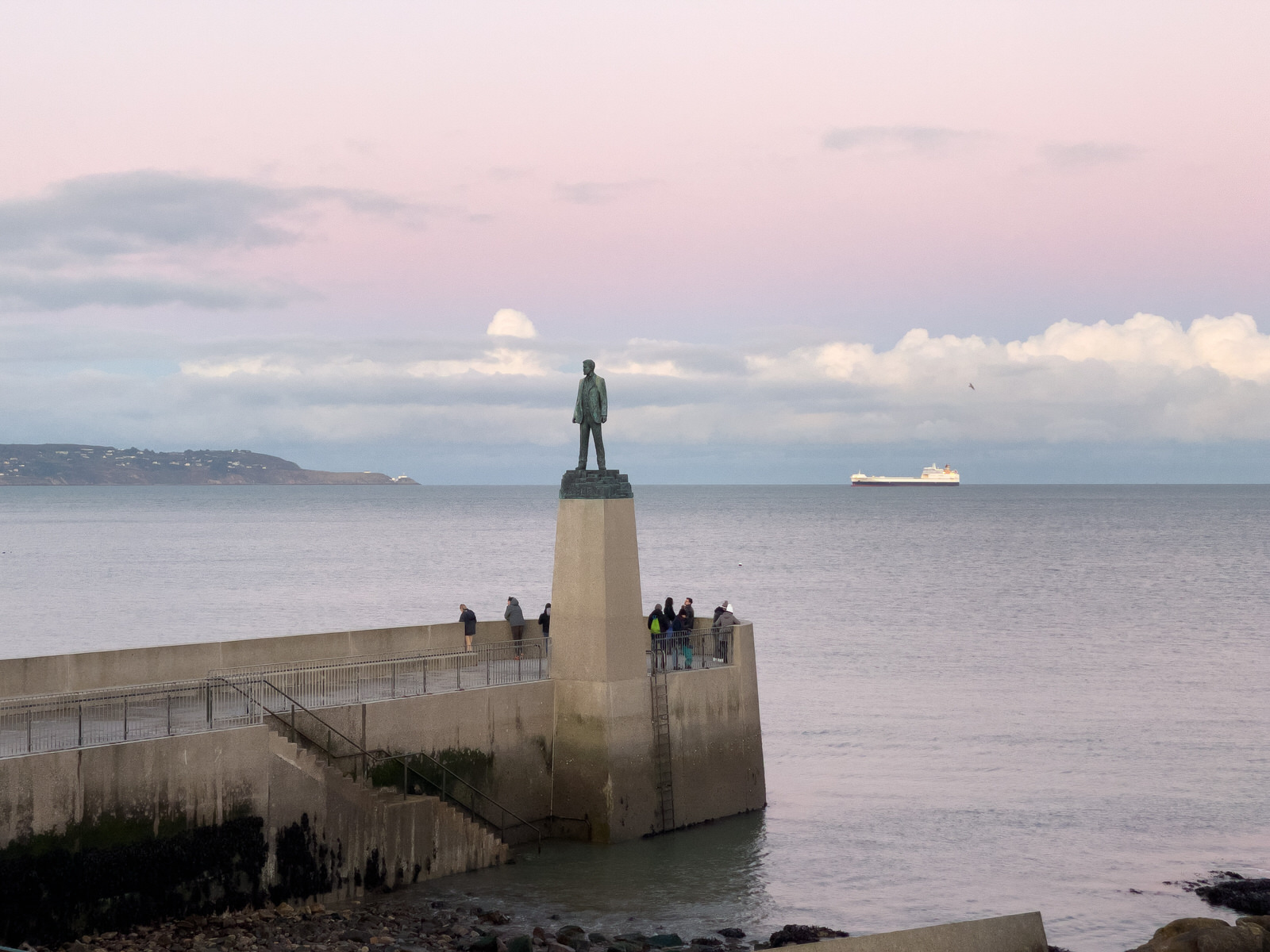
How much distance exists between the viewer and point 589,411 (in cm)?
2742

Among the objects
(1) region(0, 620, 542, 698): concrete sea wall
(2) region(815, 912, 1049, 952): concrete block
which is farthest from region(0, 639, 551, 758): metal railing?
(2) region(815, 912, 1049, 952): concrete block

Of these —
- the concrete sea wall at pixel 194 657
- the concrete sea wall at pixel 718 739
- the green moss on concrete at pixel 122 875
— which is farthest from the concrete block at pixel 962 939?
the concrete sea wall at pixel 194 657

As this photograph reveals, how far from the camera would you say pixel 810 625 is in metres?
67.9

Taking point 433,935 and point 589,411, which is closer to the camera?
point 433,935

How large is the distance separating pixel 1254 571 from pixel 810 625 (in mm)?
49388

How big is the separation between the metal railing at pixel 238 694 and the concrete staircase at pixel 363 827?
1105 mm

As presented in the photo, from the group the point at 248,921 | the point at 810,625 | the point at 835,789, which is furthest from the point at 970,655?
the point at 248,921

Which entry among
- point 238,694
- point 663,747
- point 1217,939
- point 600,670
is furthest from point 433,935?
point 1217,939

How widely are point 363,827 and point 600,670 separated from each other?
19.0 ft

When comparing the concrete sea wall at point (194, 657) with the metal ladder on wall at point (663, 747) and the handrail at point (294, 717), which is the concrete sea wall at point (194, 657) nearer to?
the handrail at point (294, 717)

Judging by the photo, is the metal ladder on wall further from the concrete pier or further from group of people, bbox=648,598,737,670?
group of people, bbox=648,598,737,670

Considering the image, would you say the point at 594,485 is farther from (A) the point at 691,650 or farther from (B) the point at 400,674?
(B) the point at 400,674

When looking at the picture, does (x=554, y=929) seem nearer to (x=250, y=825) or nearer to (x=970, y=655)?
(x=250, y=825)

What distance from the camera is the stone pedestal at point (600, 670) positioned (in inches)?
1017
